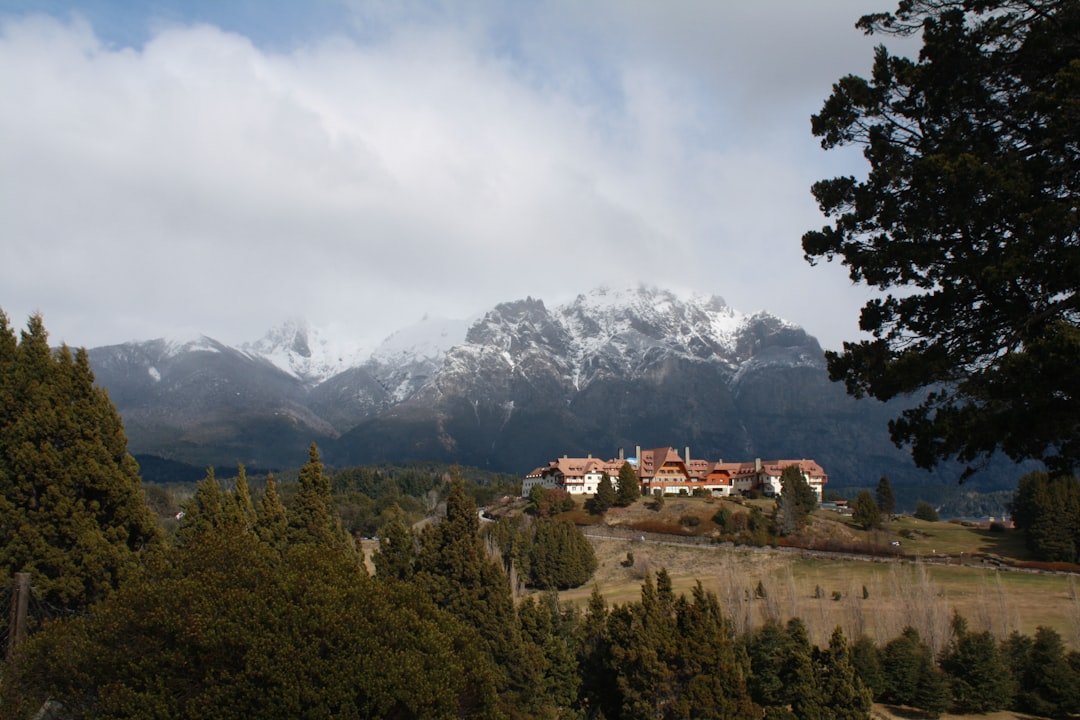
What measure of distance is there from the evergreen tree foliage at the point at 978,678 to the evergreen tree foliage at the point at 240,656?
40.3 metres

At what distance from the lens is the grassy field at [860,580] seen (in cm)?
5618

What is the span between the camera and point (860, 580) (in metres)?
74.8

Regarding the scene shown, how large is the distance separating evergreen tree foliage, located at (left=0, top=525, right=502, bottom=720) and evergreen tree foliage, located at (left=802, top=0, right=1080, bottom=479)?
35.5ft

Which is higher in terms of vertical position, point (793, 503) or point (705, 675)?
point (793, 503)

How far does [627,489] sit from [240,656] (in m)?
98.8

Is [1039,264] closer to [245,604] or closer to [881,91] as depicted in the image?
[881,91]

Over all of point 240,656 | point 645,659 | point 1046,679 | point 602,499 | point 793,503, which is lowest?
point 1046,679

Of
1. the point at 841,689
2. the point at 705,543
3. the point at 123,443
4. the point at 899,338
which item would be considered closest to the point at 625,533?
the point at 705,543

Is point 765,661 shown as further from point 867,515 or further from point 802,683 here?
point 867,515

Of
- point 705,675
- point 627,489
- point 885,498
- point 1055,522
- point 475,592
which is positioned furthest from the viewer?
point 885,498

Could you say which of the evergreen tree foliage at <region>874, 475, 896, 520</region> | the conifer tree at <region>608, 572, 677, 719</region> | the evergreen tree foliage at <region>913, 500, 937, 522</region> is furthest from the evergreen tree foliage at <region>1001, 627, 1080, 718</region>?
the evergreen tree foliage at <region>913, 500, 937, 522</region>

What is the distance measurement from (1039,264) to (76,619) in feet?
65.2

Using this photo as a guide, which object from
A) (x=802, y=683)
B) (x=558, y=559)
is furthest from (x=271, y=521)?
(x=558, y=559)

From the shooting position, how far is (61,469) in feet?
74.0
